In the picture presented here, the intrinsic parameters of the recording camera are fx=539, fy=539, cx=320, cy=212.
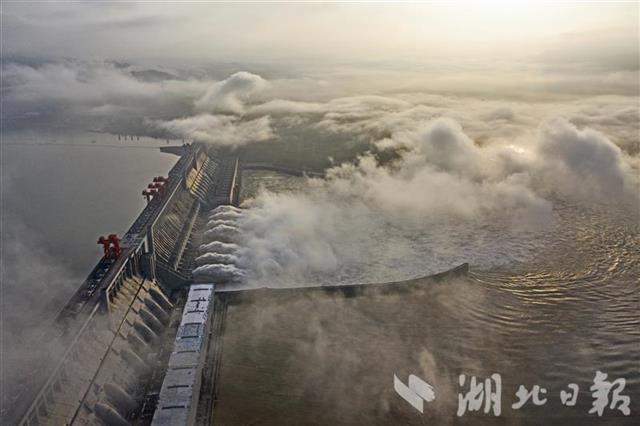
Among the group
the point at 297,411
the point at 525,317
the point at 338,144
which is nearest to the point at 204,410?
the point at 297,411

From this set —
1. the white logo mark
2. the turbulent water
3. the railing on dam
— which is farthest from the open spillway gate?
the white logo mark

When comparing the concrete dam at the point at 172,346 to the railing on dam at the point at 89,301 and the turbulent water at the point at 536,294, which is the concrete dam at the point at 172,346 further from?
the turbulent water at the point at 536,294

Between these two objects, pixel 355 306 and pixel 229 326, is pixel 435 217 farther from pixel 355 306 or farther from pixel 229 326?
pixel 229 326

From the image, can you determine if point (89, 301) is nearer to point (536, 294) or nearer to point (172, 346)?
point (172, 346)

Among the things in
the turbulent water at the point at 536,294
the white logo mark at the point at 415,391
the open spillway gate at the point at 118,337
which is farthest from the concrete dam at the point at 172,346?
the turbulent water at the point at 536,294

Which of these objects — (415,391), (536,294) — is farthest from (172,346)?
(536,294)

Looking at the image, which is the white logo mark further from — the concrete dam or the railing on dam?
the railing on dam
